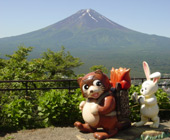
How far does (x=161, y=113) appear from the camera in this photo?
667cm

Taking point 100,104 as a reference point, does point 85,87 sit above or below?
above

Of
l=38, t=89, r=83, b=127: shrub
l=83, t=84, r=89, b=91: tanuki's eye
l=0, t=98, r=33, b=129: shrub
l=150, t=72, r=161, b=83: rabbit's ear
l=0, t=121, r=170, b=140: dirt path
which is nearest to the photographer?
l=83, t=84, r=89, b=91: tanuki's eye

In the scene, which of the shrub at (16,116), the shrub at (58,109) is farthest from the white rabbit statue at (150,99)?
the shrub at (16,116)

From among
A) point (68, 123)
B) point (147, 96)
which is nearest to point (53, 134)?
point (68, 123)

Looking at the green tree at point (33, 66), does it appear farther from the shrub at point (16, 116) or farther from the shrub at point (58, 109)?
the shrub at point (58, 109)

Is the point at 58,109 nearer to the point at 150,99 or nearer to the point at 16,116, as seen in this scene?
the point at 16,116

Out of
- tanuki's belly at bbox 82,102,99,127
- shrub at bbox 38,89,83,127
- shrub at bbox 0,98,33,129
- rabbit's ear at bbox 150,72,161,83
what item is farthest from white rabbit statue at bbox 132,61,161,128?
shrub at bbox 0,98,33,129

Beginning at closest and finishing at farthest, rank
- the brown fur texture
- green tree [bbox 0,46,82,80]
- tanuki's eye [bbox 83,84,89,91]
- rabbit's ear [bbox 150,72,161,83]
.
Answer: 1. the brown fur texture
2. tanuki's eye [bbox 83,84,89,91]
3. rabbit's ear [bbox 150,72,161,83]
4. green tree [bbox 0,46,82,80]

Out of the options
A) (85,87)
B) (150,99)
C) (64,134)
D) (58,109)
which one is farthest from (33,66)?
(150,99)

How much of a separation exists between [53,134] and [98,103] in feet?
4.51

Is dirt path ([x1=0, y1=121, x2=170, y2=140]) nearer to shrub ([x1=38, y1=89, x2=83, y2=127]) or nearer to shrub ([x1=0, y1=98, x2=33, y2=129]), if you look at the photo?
shrub ([x1=0, y1=98, x2=33, y2=129])

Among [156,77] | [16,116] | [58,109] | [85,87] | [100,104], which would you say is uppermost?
[156,77]

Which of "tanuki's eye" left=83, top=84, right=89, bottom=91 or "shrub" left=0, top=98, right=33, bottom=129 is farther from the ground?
"tanuki's eye" left=83, top=84, right=89, bottom=91

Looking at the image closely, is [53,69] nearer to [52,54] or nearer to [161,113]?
[52,54]
